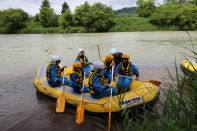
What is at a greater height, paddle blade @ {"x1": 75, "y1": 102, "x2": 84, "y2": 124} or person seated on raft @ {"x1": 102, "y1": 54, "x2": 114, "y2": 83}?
person seated on raft @ {"x1": 102, "y1": 54, "x2": 114, "y2": 83}

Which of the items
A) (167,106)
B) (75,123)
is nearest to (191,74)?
(167,106)

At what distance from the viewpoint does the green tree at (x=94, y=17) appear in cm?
3962

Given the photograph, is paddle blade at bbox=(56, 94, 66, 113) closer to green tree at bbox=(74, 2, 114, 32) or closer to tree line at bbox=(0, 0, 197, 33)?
tree line at bbox=(0, 0, 197, 33)

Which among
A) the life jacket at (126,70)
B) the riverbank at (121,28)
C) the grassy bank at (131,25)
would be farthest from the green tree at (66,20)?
the life jacket at (126,70)

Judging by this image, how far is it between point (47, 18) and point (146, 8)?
15942mm

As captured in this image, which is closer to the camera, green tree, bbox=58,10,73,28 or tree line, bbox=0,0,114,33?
tree line, bbox=0,0,114,33

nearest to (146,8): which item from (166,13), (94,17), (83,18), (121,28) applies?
(166,13)

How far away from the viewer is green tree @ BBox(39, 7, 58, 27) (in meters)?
46.1

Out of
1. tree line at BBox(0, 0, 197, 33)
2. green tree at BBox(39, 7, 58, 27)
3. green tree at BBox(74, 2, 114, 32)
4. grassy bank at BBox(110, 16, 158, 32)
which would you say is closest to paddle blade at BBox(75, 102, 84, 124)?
tree line at BBox(0, 0, 197, 33)

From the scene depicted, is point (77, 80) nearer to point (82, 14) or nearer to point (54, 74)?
point (54, 74)

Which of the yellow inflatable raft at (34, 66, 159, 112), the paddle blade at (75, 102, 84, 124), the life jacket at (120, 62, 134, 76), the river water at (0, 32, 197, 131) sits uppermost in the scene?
the life jacket at (120, 62, 134, 76)

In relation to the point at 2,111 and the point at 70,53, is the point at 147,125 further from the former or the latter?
the point at 70,53

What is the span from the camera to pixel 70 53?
17844 mm

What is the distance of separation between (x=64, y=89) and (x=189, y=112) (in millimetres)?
4841
